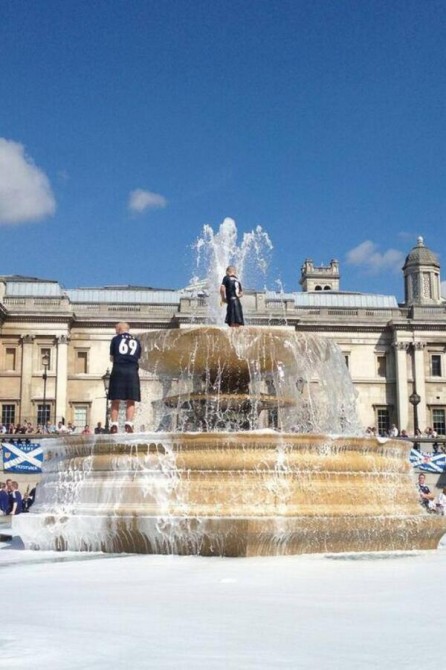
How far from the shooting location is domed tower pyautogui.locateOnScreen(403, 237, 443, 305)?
66.3m

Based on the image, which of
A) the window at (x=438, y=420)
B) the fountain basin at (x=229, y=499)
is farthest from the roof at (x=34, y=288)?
the fountain basin at (x=229, y=499)

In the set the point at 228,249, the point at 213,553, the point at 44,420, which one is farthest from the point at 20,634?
the point at 44,420

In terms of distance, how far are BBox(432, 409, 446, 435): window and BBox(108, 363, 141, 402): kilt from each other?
153ft

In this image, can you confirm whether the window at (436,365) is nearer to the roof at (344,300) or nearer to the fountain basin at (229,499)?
the roof at (344,300)

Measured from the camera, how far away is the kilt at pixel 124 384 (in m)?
9.70

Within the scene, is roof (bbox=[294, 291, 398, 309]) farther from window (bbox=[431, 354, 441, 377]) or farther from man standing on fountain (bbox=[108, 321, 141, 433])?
man standing on fountain (bbox=[108, 321, 141, 433])

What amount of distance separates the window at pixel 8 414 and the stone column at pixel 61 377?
7.67 ft

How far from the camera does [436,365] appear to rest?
54.9 meters

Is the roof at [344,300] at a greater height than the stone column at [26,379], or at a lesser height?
greater

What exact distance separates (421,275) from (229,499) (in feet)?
199

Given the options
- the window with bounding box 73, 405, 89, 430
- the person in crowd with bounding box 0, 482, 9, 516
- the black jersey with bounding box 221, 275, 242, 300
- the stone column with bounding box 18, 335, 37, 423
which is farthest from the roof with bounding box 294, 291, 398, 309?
the black jersey with bounding box 221, 275, 242, 300

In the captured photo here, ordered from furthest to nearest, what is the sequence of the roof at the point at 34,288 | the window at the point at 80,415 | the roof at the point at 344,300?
the roof at the point at 344,300 < the roof at the point at 34,288 < the window at the point at 80,415

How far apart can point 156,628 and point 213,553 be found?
3.73m

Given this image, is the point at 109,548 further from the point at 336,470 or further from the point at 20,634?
the point at 20,634
